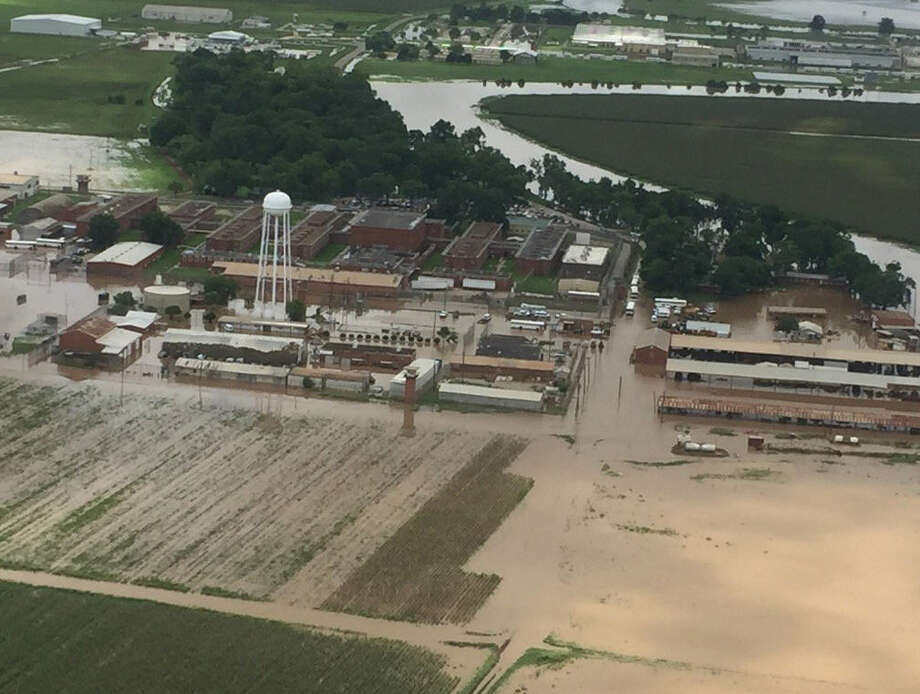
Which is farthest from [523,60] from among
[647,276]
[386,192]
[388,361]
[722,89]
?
[388,361]

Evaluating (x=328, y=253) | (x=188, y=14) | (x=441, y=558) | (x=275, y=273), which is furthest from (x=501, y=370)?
(x=188, y=14)

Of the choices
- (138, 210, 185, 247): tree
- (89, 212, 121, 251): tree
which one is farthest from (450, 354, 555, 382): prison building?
(89, 212, 121, 251): tree

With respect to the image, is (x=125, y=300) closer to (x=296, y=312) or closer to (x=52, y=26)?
(x=296, y=312)

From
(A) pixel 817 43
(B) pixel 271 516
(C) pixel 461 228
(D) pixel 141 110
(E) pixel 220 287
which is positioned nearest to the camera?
(B) pixel 271 516

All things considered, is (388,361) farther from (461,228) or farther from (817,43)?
(817,43)

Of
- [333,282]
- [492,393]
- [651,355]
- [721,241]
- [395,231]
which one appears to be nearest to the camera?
[492,393]

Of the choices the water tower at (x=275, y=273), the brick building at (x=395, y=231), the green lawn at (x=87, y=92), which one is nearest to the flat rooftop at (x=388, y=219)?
the brick building at (x=395, y=231)

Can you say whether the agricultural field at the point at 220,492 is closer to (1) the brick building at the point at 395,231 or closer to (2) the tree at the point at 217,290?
(2) the tree at the point at 217,290
